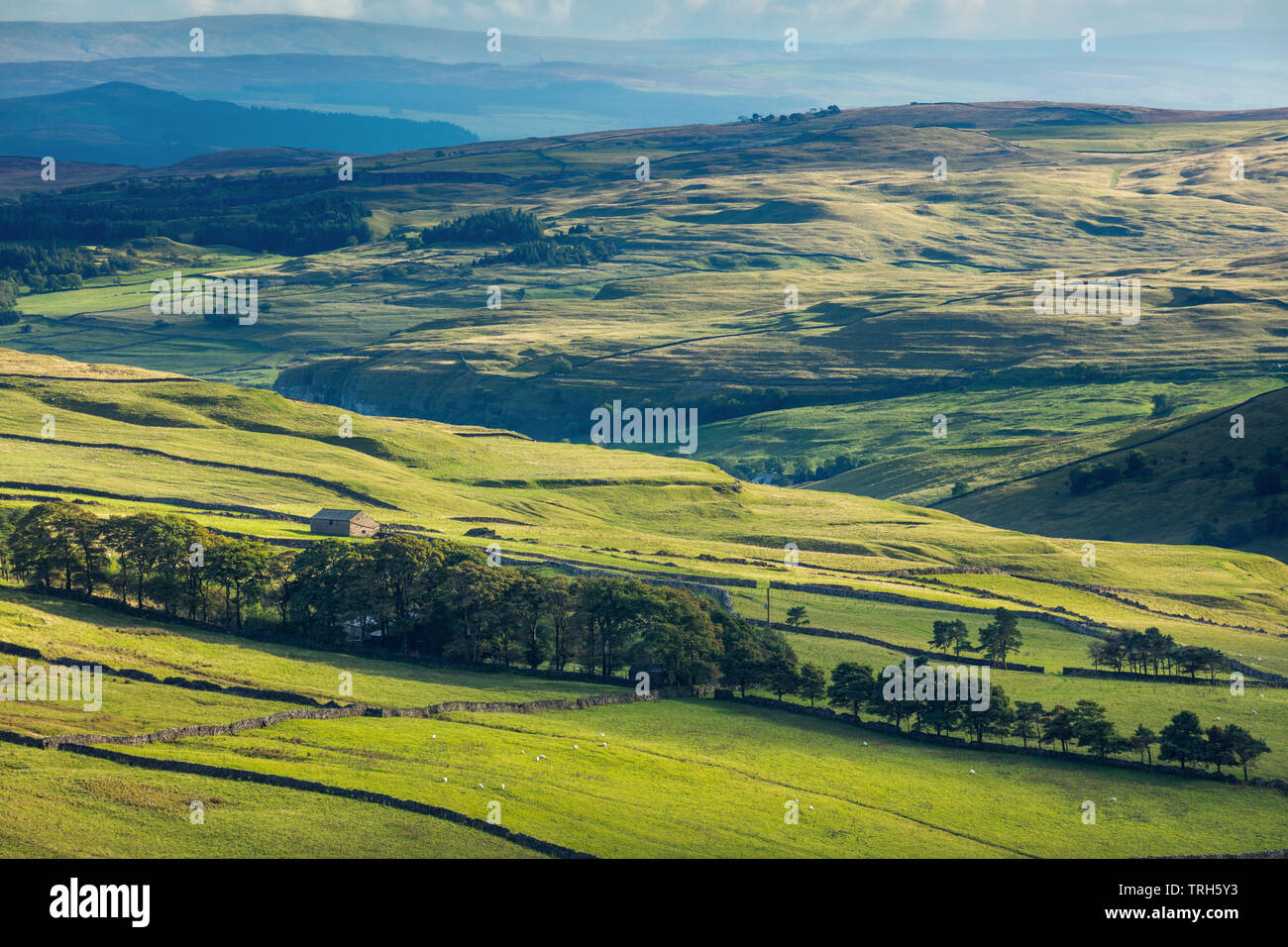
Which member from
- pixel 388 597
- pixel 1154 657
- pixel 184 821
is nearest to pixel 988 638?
pixel 1154 657

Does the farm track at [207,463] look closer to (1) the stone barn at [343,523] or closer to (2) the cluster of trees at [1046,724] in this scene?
(1) the stone barn at [343,523]

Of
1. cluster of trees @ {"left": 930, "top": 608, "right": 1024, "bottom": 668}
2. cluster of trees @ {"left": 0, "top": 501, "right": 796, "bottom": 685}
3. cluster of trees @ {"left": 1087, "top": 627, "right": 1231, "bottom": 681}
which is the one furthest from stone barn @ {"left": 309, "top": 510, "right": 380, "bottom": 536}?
cluster of trees @ {"left": 1087, "top": 627, "right": 1231, "bottom": 681}

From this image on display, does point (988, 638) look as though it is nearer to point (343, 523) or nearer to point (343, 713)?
point (343, 713)

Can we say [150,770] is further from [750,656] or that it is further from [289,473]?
[289,473]

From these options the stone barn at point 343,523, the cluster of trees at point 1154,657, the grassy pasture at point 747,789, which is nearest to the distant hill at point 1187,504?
the cluster of trees at point 1154,657
